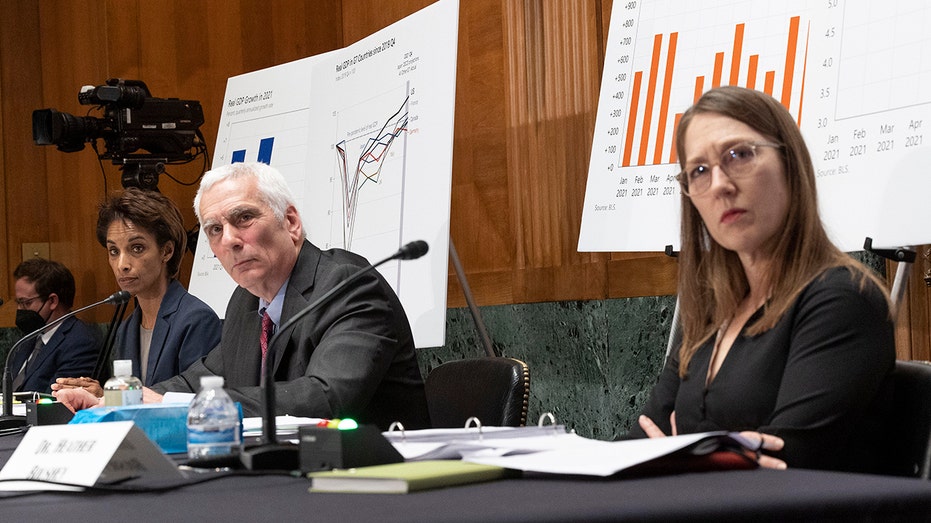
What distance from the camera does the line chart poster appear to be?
12.0ft

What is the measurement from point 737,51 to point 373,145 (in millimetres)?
1651

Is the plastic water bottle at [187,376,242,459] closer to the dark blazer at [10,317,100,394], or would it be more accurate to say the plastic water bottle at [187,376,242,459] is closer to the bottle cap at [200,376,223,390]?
the bottle cap at [200,376,223,390]

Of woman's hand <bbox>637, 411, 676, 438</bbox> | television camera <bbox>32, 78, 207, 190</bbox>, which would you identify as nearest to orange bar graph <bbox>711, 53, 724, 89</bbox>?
woman's hand <bbox>637, 411, 676, 438</bbox>

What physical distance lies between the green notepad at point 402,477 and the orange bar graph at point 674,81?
5.34 feet

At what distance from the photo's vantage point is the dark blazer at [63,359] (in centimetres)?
547

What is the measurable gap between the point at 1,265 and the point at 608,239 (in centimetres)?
484

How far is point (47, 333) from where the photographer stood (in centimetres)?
568

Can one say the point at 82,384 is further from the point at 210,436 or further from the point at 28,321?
the point at 28,321

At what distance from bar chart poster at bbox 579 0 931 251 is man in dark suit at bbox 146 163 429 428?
75 centimetres

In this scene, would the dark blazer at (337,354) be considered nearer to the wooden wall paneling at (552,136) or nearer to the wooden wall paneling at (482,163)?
the wooden wall paneling at (552,136)

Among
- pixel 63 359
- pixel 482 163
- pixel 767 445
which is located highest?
pixel 482 163

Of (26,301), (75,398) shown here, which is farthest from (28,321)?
(75,398)

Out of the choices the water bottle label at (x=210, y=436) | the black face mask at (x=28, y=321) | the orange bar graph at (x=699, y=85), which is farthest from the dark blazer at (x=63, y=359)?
the water bottle label at (x=210, y=436)

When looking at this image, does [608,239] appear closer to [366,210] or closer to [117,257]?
[366,210]
